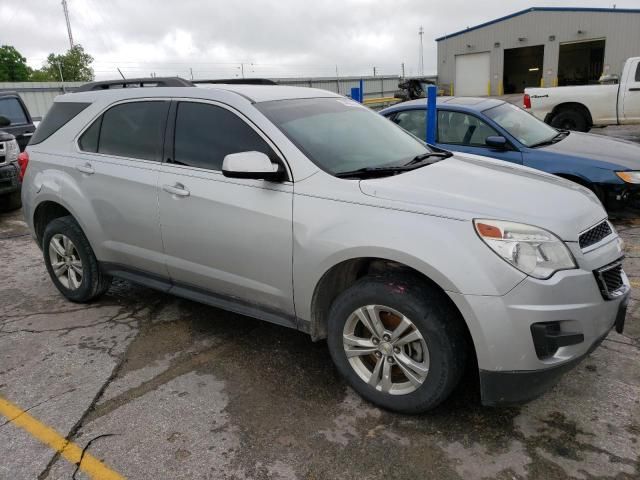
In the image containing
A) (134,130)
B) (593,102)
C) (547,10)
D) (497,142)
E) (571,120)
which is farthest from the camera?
(547,10)

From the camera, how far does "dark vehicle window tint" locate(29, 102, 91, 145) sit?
4332 millimetres

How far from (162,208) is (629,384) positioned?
3.07 metres

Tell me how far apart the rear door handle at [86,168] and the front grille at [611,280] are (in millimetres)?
3441

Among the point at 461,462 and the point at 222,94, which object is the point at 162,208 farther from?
the point at 461,462

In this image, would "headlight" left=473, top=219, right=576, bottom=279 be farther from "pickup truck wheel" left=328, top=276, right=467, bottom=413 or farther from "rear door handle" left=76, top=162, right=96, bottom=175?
"rear door handle" left=76, top=162, right=96, bottom=175

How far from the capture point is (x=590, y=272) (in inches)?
100

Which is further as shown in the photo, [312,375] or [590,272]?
[312,375]

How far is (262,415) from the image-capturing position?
9.62 ft

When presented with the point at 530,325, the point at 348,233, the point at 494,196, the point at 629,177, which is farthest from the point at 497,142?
the point at 530,325

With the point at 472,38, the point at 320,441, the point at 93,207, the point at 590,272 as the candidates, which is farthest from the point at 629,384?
the point at 472,38

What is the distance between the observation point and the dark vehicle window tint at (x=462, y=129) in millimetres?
6555

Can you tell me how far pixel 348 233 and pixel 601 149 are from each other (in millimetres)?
4839

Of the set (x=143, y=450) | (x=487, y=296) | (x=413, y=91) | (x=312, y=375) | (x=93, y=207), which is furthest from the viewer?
(x=413, y=91)

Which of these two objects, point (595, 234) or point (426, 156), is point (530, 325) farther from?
point (426, 156)
